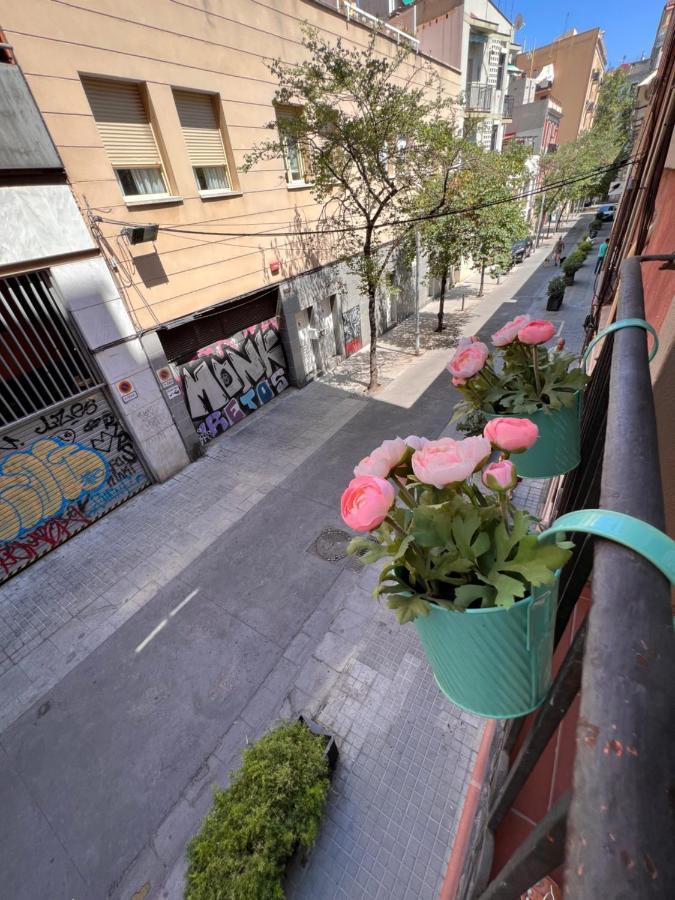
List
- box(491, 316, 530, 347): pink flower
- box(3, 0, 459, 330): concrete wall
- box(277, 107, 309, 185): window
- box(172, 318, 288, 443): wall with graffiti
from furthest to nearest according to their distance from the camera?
box(172, 318, 288, 443): wall with graffiti
box(277, 107, 309, 185): window
box(3, 0, 459, 330): concrete wall
box(491, 316, 530, 347): pink flower

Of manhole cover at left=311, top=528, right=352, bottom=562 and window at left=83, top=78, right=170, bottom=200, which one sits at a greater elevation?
window at left=83, top=78, right=170, bottom=200

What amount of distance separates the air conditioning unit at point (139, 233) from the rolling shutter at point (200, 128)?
216 cm

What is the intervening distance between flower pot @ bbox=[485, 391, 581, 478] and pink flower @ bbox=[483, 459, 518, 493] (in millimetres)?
671

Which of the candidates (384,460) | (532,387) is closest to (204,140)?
(532,387)

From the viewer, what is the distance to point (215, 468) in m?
9.62

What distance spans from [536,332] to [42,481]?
27.5ft

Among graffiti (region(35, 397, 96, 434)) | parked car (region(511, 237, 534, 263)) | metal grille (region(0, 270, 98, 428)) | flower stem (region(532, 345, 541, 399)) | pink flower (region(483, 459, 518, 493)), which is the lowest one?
parked car (region(511, 237, 534, 263))

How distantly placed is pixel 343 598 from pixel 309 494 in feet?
8.64

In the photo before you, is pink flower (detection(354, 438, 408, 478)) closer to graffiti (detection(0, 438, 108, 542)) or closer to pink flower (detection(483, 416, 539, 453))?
pink flower (detection(483, 416, 539, 453))

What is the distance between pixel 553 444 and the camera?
1.88 meters

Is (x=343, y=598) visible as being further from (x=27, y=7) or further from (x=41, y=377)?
(x=27, y=7)

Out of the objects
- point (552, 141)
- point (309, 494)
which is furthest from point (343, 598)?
point (552, 141)

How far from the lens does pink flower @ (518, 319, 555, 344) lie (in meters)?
1.82

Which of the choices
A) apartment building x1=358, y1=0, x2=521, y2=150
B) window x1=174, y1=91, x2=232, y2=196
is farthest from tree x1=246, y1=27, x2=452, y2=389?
apartment building x1=358, y1=0, x2=521, y2=150
